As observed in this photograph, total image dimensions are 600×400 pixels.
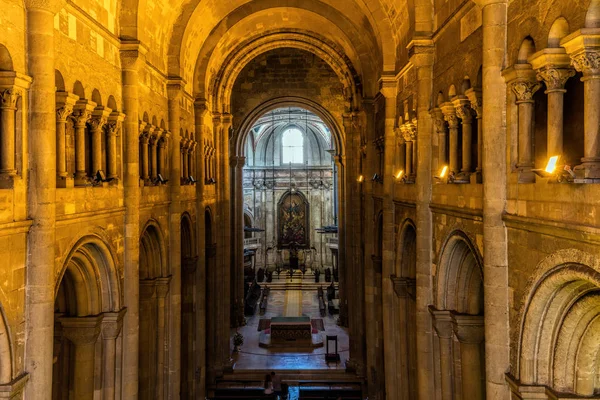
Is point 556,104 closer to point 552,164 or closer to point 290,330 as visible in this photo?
point 552,164

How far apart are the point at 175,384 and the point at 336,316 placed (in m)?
18.2

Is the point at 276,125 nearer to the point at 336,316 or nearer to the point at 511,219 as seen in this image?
the point at 336,316

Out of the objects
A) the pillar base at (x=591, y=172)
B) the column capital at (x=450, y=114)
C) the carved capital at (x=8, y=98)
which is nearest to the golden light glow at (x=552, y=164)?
the pillar base at (x=591, y=172)

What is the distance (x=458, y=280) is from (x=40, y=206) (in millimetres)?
7297

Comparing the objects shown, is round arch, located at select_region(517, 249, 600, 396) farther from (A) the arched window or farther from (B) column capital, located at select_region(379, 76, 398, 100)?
(A) the arched window

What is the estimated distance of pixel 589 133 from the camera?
18.0ft

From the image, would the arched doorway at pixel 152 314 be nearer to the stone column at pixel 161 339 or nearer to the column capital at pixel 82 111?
the stone column at pixel 161 339

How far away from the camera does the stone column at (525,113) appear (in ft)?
22.6

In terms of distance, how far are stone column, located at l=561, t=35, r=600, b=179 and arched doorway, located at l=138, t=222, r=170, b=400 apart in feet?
36.4

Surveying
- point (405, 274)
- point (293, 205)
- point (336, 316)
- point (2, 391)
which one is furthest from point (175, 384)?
point (293, 205)

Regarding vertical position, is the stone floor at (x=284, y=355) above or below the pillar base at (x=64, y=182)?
below

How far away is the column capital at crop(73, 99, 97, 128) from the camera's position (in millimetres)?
9781

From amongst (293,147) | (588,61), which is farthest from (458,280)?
(293,147)

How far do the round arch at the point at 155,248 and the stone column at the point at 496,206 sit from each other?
363 inches
